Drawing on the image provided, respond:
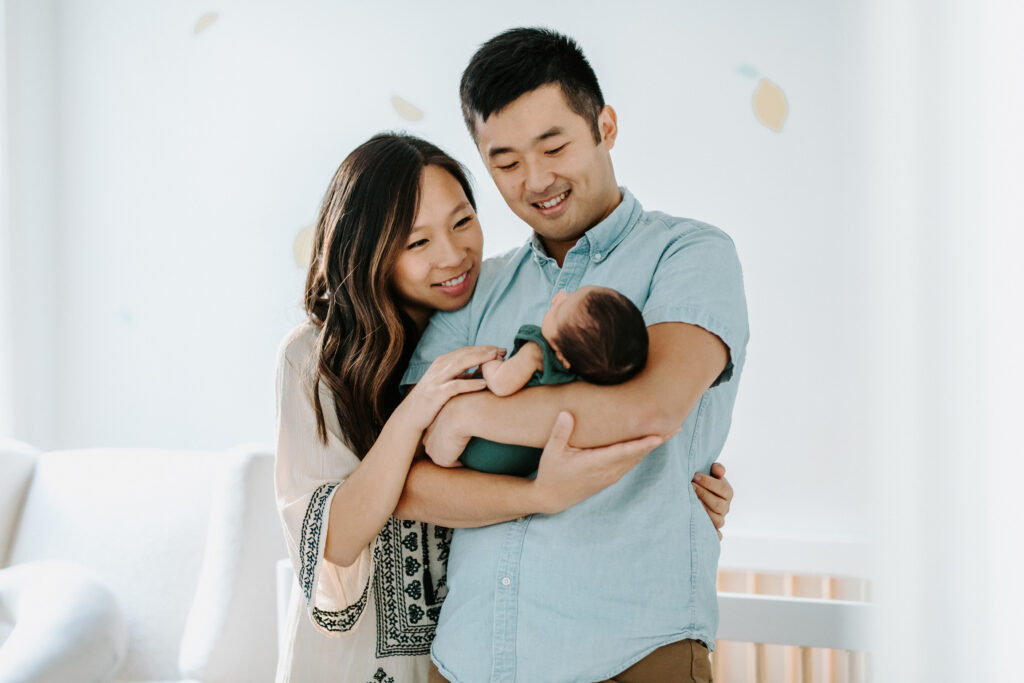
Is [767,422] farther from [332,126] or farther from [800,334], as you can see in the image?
[332,126]

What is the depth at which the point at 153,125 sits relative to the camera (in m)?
3.07

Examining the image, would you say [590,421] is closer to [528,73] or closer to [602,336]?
[602,336]

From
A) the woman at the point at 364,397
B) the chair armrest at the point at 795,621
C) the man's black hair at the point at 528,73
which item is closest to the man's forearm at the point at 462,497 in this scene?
the woman at the point at 364,397

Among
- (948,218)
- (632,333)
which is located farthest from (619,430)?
(948,218)

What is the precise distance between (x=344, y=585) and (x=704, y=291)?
0.72m

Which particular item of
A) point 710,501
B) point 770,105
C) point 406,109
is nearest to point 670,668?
point 710,501

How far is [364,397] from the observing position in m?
1.42

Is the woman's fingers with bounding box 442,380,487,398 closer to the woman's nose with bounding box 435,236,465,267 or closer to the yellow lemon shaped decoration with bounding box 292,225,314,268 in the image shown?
Result: the woman's nose with bounding box 435,236,465,267

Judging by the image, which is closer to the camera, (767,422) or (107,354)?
(767,422)

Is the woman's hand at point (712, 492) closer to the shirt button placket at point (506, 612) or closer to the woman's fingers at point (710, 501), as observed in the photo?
the woman's fingers at point (710, 501)

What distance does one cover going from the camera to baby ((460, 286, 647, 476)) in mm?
1041

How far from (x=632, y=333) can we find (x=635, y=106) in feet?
5.48

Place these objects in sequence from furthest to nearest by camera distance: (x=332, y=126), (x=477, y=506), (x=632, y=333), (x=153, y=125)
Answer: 1. (x=153, y=125)
2. (x=332, y=126)
3. (x=477, y=506)
4. (x=632, y=333)

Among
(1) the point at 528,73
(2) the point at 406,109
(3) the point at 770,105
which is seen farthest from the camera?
(2) the point at 406,109
